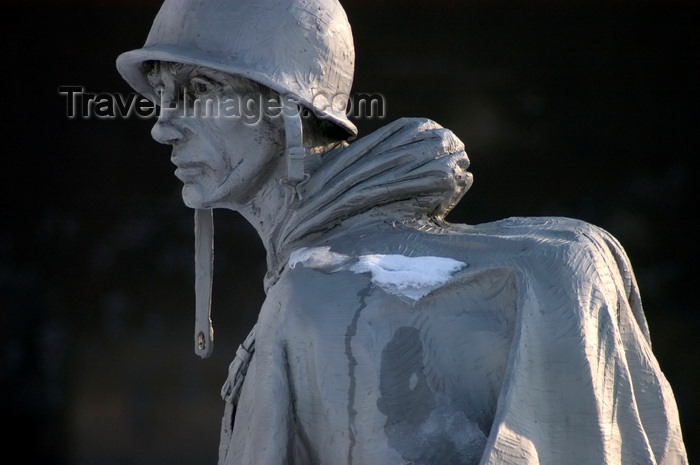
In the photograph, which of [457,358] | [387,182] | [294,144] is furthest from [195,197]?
[457,358]

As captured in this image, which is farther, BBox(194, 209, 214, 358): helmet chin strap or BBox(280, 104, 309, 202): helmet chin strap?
BBox(194, 209, 214, 358): helmet chin strap

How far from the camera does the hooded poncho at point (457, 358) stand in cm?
245

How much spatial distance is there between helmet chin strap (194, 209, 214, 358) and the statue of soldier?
21 cm

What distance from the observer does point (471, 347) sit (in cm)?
252

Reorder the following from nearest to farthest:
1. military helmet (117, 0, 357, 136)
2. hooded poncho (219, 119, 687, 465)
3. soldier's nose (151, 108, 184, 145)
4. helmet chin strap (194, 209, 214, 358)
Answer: hooded poncho (219, 119, 687, 465), military helmet (117, 0, 357, 136), soldier's nose (151, 108, 184, 145), helmet chin strap (194, 209, 214, 358)

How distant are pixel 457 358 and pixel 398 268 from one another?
7.0 inches

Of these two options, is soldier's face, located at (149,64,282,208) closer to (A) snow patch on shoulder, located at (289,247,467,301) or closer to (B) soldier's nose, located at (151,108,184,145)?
(B) soldier's nose, located at (151,108,184,145)

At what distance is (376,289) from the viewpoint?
8.33 feet

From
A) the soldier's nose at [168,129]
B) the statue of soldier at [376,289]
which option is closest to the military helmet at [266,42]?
the statue of soldier at [376,289]

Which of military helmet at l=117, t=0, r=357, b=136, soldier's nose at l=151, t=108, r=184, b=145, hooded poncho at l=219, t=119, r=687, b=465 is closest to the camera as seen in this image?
hooded poncho at l=219, t=119, r=687, b=465

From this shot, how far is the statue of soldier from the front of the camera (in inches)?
96.9

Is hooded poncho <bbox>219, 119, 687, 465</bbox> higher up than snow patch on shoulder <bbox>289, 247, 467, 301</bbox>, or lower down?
lower down

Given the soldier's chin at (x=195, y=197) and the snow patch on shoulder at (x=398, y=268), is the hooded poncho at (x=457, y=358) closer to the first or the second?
the snow patch on shoulder at (x=398, y=268)

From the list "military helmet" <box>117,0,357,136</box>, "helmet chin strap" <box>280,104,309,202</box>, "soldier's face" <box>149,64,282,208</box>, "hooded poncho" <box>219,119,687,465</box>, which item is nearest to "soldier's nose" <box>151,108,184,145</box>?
"soldier's face" <box>149,64,282,208</box>
